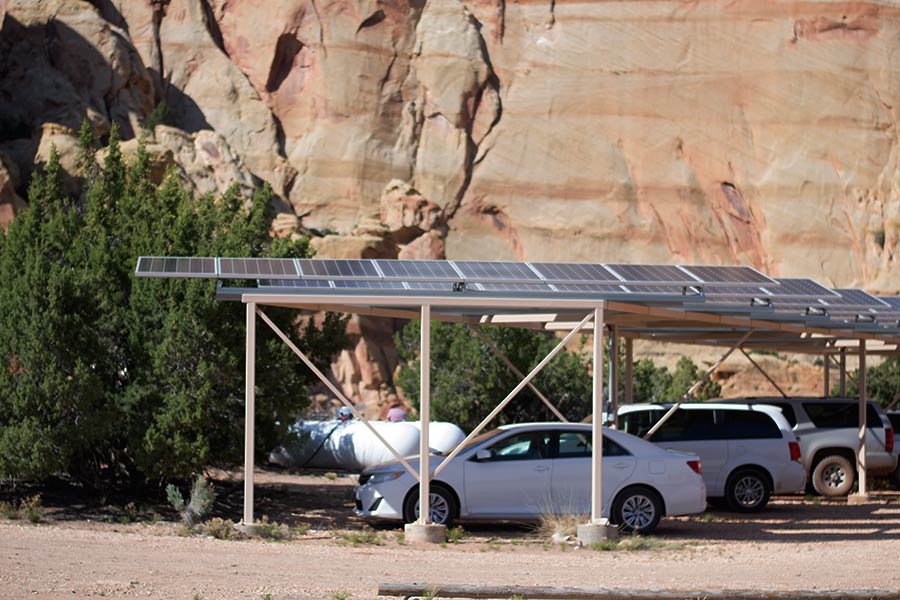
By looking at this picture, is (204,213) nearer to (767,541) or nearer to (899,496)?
(767,541)

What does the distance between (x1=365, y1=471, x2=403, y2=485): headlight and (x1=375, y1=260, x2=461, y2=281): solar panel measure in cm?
247

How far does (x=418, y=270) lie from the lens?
16.0 metres

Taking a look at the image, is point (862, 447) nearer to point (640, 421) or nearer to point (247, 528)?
point (640, 421)

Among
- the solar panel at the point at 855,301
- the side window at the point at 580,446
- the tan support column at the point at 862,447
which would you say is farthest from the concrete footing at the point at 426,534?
the tan support column at the point at 862,447

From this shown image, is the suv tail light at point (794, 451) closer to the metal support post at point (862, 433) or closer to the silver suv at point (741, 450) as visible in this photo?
the silver suv at point (741, 450)

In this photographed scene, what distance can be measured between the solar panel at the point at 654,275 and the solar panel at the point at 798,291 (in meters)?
1.17

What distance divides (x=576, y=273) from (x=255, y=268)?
3.90 meters

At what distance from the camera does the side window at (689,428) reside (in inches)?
776

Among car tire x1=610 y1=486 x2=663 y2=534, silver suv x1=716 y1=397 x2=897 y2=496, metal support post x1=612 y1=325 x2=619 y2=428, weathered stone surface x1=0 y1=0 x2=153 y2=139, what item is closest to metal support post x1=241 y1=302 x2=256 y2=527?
car tire x1=610 y1=486 x2=663 y2=534

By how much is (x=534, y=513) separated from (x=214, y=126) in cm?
5571

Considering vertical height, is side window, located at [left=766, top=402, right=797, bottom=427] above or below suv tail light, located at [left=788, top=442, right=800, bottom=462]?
above

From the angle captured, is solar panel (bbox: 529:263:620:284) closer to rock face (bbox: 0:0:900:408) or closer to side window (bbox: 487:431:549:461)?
side window (bbox: 487:431:549:461)

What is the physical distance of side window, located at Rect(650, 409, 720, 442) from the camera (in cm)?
1972

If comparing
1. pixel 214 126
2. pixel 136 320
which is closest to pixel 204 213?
pixel 136 320
